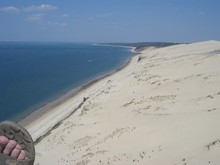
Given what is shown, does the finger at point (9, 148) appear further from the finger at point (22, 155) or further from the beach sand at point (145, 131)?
the beach sand at point (145, 131)

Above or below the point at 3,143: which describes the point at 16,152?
below

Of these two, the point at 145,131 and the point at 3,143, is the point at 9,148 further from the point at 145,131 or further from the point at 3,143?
the point at 145,131

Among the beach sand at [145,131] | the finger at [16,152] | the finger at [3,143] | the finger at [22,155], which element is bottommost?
the beach sand at [145,131]

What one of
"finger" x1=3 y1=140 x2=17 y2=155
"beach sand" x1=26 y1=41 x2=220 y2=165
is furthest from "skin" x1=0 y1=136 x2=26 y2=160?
"beach sand" x1=26 y1=41 x2=220 y2=165

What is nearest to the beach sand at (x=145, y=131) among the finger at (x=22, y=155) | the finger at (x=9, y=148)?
the finger at (x=22, y=155)

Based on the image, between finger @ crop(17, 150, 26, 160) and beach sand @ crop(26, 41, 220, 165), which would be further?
beach sand @ crop(26, 41, 220, 165)

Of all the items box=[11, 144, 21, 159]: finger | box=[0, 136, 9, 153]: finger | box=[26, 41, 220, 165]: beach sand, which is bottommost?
box=[26, 41, 220, 165]: beach sand

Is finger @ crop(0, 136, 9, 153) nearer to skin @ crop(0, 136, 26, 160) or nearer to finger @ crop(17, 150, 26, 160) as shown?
skin @ crop(0, 136, 26, 160)

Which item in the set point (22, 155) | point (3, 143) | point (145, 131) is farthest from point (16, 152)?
point (145, 131)

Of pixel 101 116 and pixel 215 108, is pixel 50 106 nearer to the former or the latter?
pixel 101 116

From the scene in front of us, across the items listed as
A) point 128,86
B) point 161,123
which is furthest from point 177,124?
point 128,86

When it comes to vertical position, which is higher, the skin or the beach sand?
the skin
